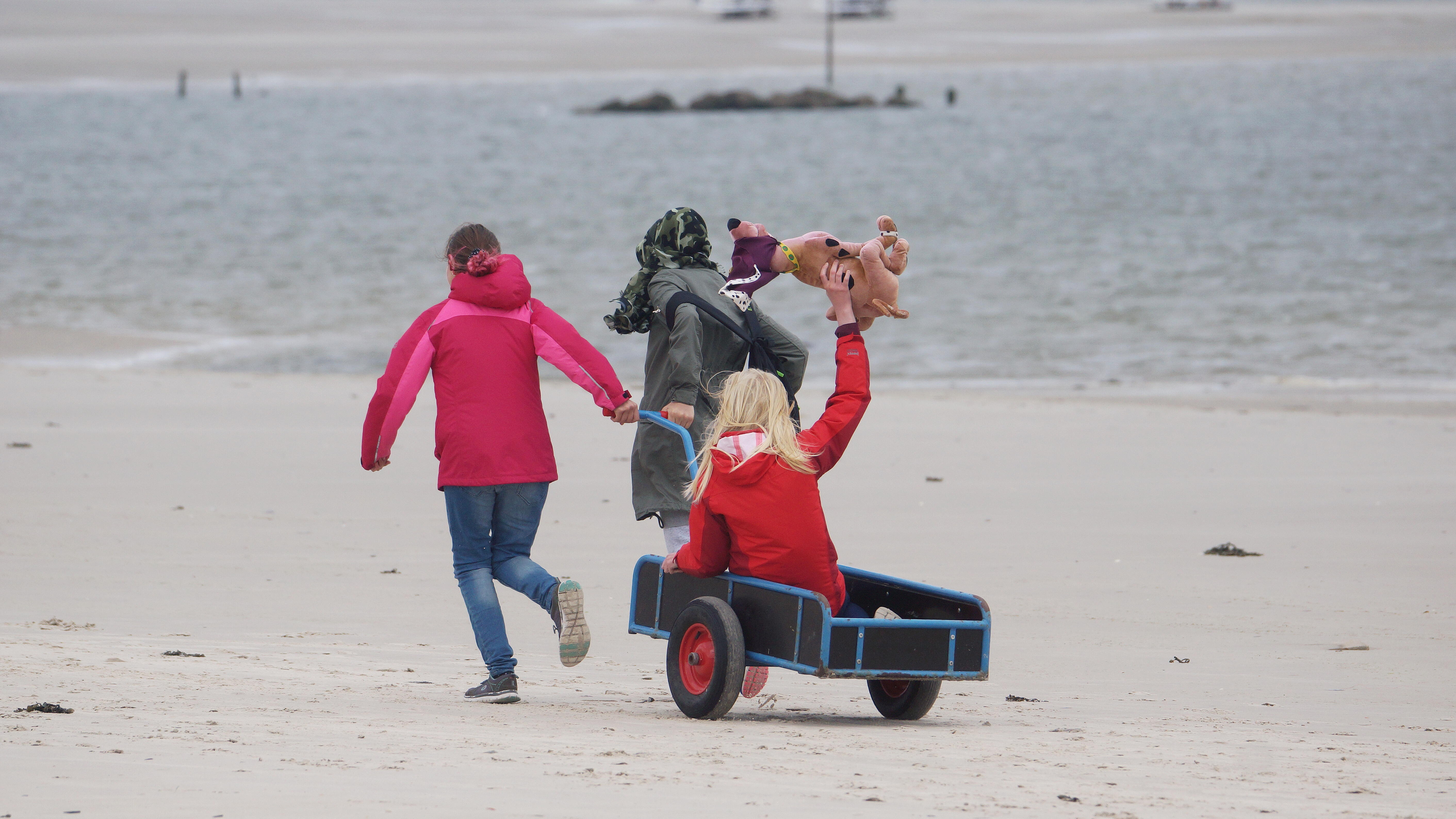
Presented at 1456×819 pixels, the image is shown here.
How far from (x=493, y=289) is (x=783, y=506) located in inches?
48.8

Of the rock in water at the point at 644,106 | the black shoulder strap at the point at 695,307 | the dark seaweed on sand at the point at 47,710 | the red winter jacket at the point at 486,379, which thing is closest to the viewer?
the dark seaweed on sand at the point at 47,710

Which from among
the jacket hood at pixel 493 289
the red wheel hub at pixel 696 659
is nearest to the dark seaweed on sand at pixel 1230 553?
the red wheel hub at pixel 696 659

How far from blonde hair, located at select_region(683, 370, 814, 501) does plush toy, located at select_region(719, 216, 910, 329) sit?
33cm

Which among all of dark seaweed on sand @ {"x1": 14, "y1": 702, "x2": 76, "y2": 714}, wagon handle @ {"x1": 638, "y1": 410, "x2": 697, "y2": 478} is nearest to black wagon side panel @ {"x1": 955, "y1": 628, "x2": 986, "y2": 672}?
wagon handle @ {"x1": 638, "y1": 410, "x2": 697, "y2": 478}

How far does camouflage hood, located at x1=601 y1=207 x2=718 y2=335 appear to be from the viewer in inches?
211

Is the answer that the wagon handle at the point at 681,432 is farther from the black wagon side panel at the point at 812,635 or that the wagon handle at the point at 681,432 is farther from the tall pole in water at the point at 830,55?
the tall pole in water at the point at 830,55

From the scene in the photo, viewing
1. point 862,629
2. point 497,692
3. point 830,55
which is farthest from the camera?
point 830,55

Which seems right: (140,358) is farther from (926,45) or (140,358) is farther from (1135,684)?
(926,45)

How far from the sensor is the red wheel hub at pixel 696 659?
193 inches

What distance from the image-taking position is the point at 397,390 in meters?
5.10

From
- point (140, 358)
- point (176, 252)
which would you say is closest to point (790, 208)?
point (176, 252)

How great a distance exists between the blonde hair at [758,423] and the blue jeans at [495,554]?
0.66 metres

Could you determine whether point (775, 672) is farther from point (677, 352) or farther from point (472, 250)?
point (472, 250)

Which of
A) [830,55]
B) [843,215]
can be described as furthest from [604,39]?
[843,215]
